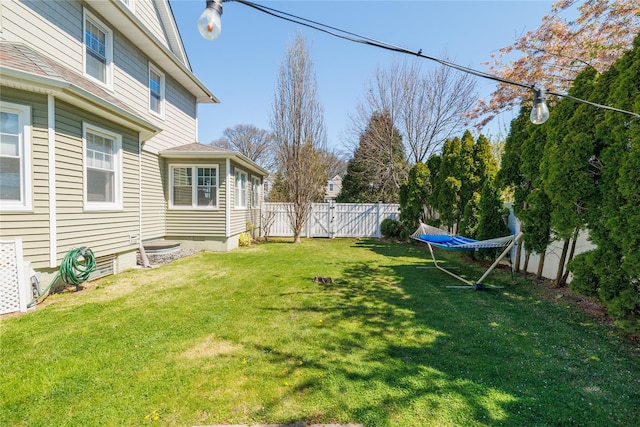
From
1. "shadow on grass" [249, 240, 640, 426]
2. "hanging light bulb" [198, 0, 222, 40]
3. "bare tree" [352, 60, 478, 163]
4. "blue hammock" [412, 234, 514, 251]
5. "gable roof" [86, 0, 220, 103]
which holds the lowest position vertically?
"shadow on grass" [249, 240, 640, 426]

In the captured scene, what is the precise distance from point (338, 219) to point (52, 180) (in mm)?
10528

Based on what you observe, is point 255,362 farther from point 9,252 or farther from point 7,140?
point 7,140

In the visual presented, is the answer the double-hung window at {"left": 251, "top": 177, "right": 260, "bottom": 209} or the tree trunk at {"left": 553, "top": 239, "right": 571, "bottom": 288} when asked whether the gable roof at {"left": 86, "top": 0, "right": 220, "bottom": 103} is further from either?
the tree trunk at {"left": 553, "top": 239, "right": 571, "bottom": 288}

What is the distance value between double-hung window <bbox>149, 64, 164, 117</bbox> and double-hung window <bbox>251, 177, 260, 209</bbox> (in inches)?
175

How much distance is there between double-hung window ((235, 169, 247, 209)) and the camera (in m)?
9.93

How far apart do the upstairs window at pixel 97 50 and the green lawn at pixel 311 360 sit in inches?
185

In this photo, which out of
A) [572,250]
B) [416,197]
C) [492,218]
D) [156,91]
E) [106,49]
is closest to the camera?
[572,250]

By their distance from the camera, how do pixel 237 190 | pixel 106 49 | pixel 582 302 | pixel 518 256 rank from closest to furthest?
pixel 582 302
pixel 518 256
pixel 106 49
pixel 237 190

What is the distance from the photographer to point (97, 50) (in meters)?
6.45

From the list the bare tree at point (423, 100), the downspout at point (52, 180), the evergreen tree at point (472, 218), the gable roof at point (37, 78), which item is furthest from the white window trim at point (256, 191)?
the evergreen tree at point (472, 218)

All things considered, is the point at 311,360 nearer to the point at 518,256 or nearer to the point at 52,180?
the point at 52,180

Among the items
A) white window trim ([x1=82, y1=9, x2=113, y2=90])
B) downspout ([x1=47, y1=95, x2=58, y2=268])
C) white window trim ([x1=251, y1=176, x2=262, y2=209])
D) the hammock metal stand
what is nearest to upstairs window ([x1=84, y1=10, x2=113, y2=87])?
white window trim ([x1=82, y1=9, x2=113, y2=90])

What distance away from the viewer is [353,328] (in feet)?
11.3

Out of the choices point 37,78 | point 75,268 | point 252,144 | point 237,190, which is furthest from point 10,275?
point 252,144
